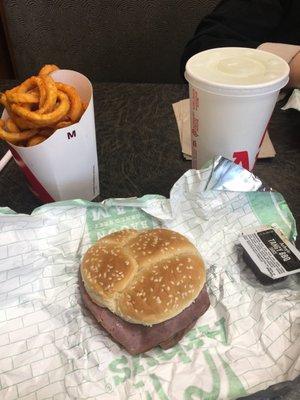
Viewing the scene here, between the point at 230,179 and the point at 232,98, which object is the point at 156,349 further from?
the point at 232,98

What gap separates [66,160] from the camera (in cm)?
90

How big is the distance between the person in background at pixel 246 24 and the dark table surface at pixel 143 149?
0.24 meters

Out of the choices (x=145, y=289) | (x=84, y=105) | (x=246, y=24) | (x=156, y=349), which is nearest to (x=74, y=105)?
(x=84, y=105)

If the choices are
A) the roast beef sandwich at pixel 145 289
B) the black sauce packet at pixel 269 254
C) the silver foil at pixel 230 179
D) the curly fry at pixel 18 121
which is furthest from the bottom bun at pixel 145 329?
the curly fry at pixel 18 121

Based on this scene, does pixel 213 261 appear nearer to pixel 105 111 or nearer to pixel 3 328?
pixel 3 328


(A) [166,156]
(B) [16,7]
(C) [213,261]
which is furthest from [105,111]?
(B) [16,7]

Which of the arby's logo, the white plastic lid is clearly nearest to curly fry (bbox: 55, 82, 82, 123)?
the white plastic lid

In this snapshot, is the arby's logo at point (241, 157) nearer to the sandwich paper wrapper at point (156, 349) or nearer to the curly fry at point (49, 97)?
the sandwich paper wrapper at point (156, 349)

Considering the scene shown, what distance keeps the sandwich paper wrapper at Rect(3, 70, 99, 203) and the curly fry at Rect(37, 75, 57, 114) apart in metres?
0.05

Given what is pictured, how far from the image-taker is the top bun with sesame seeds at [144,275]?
2.39ft

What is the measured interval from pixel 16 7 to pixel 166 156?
126cm

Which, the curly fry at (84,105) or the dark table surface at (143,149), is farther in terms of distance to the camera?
the dark table surface at (143,149)

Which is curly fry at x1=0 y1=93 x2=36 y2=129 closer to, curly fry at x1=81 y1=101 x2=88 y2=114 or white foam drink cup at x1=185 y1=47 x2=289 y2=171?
curly fry at x1=81 y1=101 x2=88 y2=114

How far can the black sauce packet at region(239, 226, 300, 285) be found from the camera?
79cm
